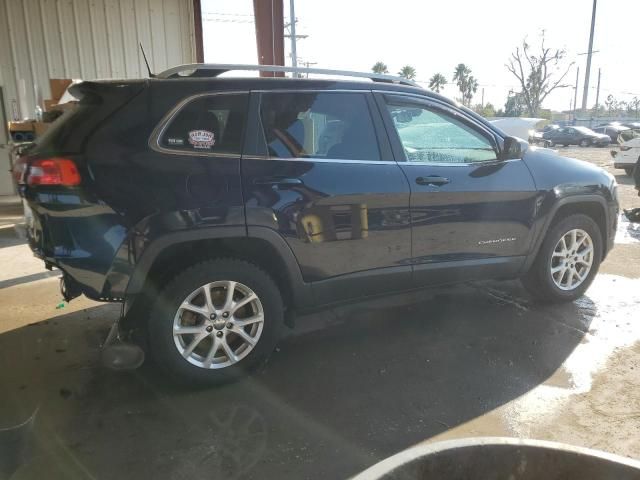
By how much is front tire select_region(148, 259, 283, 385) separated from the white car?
1514cm

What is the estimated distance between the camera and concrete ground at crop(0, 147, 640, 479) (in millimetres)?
2584

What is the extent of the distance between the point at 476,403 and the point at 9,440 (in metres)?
2.62

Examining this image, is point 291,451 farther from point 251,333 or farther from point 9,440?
point 9,440

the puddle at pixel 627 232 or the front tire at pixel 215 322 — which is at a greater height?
the front tire at pixel 215 322

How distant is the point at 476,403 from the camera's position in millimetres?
Answer: 3031

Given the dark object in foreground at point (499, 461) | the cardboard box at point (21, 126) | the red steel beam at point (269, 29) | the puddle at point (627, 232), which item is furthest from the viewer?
the cardboard box at point (21, 126)

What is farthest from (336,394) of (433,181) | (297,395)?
(433,181)

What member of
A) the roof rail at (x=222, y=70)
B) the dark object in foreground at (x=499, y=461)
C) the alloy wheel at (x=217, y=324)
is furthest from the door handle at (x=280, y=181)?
the dark object in foreground at (x=499, y=461)

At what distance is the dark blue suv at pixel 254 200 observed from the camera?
2877 mm

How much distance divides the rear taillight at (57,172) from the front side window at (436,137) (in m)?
2.14

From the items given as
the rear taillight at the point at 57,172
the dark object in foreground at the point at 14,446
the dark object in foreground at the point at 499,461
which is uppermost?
the rear taillight at the point at 57,172

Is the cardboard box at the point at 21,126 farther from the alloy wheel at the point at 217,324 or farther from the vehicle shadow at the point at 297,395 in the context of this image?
the alloy wheel at the point at 217,324

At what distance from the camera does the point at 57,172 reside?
284cm

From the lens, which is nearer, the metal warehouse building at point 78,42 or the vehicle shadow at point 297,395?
the vehicle shadow at point 297,395
